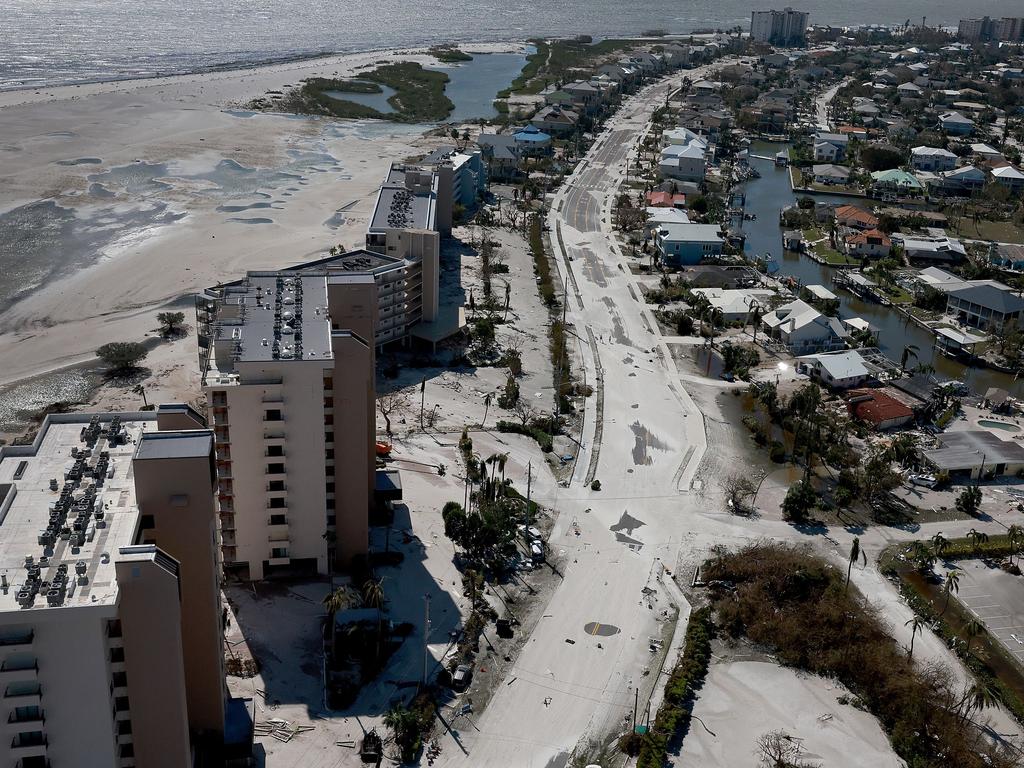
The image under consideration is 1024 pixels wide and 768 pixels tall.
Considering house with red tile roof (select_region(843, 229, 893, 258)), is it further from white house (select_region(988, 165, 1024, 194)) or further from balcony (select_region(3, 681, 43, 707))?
balcony (select_region(3, 681, 43, 707))

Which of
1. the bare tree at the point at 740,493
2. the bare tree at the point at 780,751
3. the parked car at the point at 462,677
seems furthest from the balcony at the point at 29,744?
the bare tree at the point at 740,493

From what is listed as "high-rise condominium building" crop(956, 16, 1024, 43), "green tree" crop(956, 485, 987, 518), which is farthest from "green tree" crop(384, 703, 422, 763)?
"high-rise condominium building" crop(956, 16, 1024, 43)

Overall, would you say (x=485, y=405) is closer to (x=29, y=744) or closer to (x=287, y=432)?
(x=287, y=432)

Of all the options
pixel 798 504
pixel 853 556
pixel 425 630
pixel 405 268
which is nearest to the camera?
pixel 425 630

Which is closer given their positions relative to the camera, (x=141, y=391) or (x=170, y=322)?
(x=141, y=391)

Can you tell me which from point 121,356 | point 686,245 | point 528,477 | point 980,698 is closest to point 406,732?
point 528,477

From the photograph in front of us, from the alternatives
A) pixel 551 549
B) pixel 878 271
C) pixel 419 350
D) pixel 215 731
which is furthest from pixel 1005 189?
pixel 215 731
